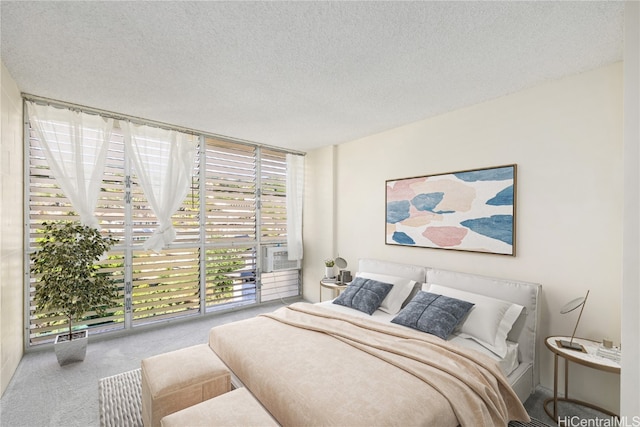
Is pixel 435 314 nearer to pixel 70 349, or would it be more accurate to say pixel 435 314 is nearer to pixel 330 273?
pixel 330 273

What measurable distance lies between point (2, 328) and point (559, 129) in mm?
4878

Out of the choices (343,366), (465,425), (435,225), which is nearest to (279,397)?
(343,366)

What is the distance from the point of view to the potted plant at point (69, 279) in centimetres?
271

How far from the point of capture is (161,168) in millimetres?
3717

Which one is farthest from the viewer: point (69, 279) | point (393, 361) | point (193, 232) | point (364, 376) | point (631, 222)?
point (193, 232)

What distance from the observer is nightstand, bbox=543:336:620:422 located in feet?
6.08

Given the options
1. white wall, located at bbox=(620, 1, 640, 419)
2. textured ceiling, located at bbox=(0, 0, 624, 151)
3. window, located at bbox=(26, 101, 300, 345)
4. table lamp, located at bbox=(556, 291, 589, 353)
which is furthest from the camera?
window, located at bbox=(26, 101, 300, 345)

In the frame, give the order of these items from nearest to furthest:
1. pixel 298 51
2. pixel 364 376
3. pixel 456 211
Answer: pixel 364 376 → pixel 298 51 → pixel 456 211

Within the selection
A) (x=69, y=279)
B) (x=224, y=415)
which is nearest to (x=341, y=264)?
(x=224, y=415)

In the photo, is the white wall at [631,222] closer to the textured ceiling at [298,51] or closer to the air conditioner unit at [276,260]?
the textured ceiling at [298,51]

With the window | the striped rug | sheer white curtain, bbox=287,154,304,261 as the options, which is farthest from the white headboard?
the window

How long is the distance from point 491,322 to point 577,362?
0.54 metres

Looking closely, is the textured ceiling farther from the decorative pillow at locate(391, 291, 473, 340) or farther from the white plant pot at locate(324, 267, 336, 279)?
the white plant pot at locate(324, 267, 336, 279)

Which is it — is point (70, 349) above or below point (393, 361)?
below
